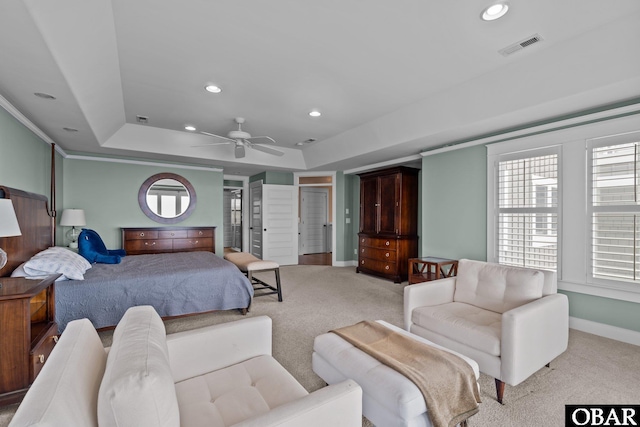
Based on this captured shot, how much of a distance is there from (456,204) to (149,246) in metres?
5.40

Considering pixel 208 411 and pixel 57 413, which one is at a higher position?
pixel 57 413

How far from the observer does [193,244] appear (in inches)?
236

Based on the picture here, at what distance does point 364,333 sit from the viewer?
210 cm

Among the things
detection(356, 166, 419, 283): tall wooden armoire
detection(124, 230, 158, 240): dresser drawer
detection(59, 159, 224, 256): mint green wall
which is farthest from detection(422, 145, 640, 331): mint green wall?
detection(124, 230, 158, 240): dresser drawer

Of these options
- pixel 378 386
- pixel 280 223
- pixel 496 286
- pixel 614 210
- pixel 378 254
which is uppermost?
pixel 614 210

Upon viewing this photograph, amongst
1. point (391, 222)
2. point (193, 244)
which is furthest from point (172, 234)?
point (391, 222)

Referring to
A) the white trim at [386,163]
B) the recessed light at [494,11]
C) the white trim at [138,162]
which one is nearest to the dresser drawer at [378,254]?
the white trim at [386,163]

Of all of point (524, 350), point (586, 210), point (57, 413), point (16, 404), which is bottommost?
point (16, 404)

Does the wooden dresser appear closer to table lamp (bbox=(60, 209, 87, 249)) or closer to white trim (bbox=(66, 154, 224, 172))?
table lamp (bbox=(60, 209, 87, 249))

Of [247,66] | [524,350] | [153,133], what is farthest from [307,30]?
[153,133]

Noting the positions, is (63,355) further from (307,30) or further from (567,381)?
(567,381)

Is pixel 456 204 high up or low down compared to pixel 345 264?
up

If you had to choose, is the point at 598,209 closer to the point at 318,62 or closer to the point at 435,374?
the point at 435,374

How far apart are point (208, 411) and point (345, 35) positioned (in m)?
2.67
